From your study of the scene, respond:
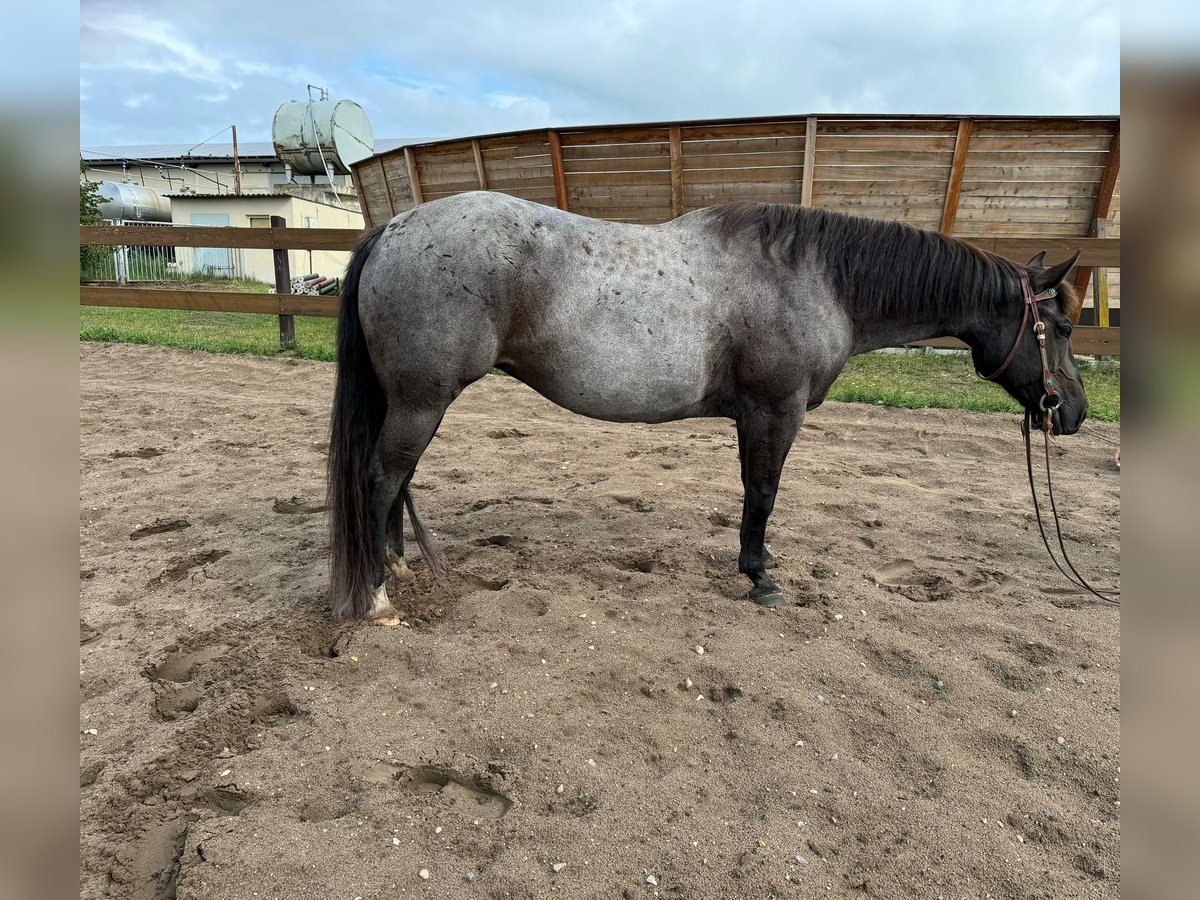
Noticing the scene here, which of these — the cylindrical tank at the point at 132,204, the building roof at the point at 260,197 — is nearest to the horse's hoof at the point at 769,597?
the building roof at the point at 260,197

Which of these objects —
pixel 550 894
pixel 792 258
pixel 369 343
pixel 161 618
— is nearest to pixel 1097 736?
pixel 550 894

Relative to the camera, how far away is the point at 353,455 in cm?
309

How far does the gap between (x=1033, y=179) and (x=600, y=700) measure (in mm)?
8961

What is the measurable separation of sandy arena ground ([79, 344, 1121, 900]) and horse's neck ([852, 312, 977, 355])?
116cm

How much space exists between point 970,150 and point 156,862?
9.77m

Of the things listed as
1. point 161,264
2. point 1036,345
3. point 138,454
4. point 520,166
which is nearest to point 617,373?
point 1036,345

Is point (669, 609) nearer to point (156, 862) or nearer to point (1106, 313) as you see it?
point (156, 862)

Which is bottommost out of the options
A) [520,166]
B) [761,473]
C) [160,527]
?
[160,527]

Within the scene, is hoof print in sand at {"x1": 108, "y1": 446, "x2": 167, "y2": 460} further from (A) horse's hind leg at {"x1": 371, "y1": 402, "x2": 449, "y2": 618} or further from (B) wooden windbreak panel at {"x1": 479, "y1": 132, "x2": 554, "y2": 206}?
(B) wooden windbreak panel at {"x1": 479, "y1": 132, "x2": 554, "y2": 206}

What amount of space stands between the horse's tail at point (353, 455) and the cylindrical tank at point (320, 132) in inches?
841

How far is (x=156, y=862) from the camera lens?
1800 mm

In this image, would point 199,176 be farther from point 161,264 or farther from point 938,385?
point 938,385

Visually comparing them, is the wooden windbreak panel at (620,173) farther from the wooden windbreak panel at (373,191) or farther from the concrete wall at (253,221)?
the concrete wall at (253,221)

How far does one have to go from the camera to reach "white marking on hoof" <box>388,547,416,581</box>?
3.44 m
